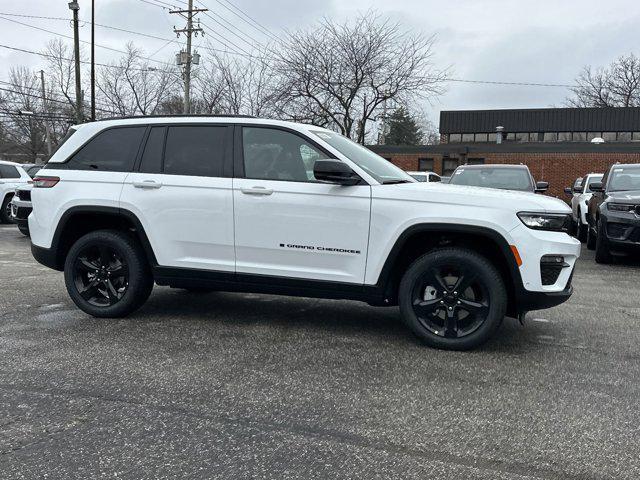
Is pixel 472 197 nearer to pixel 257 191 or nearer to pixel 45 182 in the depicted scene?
pixel 257 191

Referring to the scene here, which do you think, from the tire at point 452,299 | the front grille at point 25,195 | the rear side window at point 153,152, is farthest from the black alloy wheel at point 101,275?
the front grille at point 25,195

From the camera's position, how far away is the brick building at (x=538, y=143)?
27734mm

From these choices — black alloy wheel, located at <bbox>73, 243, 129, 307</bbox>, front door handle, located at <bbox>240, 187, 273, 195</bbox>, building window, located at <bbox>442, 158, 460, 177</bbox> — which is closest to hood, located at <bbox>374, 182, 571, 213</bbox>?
front door handle, located at <bbox>240, 187, 273, 195</bbox>

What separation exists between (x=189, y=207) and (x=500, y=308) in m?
2.68

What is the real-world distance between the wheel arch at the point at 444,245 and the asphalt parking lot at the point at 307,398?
51 centimetres

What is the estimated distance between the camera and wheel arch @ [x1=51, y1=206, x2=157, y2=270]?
17.2 feet

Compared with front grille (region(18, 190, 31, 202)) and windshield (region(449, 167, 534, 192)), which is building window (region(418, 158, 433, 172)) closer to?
windshield (region(449, 167, 534, 192))

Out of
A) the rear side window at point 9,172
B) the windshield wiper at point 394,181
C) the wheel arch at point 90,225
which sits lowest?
the wheel arch at point 90,225

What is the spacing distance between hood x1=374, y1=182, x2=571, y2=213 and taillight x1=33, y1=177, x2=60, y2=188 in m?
3.02

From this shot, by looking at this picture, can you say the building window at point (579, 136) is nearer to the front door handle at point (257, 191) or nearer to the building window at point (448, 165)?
the building window at point (448, 165)

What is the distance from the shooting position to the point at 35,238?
562 cm

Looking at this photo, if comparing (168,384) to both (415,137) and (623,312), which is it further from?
(415,137)

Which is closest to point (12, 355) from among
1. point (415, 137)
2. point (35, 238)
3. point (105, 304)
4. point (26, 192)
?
point (105, 304)

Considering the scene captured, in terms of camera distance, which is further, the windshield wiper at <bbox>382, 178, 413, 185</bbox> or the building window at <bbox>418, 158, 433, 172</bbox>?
the building window at <bbox>418, 158, 433, 172</bbox>
